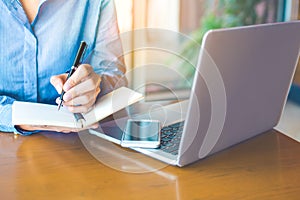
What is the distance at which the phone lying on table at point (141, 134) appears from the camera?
3.38 feet

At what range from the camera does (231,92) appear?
36.4 inches

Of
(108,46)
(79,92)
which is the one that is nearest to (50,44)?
(108,46)

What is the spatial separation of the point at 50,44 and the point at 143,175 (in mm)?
614

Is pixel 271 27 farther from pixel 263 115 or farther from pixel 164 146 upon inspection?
pixel 164 146

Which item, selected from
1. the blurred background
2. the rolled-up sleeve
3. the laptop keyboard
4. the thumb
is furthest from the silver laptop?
the blurred background

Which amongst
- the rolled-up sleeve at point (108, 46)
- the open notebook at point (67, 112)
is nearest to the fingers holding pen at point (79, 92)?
the open notebook at point (67, 112)

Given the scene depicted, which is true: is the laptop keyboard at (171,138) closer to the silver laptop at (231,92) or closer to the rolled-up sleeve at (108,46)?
the silver laptop at (231,92)

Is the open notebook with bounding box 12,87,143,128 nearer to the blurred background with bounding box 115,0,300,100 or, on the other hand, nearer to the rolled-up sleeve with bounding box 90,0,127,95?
the rolled-up sleeve with bounding box 90,0,127,95

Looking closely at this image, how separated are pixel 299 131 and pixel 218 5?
1.31m

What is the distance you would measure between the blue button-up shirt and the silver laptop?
11.8 inches

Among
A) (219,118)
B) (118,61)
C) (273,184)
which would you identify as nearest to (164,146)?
(219,118)

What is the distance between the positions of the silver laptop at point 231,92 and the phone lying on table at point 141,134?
0.02 metres

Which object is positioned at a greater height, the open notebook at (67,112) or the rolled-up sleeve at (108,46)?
the rolled-up sleeve at (108,46)

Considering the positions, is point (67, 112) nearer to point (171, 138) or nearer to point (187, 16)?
point (171, 138)
